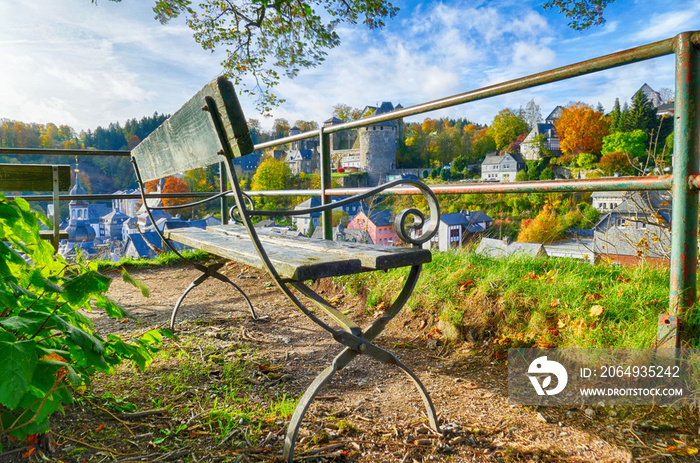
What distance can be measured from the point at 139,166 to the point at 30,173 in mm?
652

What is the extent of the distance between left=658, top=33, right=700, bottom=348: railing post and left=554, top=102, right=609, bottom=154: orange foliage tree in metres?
1.90

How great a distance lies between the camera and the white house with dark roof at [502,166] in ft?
9.04

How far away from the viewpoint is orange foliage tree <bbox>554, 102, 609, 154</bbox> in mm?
3080

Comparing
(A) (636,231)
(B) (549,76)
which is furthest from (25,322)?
(A) (636,231)

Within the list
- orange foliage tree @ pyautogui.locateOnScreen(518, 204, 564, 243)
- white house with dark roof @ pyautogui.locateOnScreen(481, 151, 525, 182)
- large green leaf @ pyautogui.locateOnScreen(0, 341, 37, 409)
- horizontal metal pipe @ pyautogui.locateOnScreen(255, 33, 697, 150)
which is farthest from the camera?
white house with dark roof @ pyautogui.locateOnScreen(481, 151, 525, 182)

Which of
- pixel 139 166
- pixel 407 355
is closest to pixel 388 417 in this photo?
pixel 407 355

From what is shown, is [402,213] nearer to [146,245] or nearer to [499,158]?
[499,158]

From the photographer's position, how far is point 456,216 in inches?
128

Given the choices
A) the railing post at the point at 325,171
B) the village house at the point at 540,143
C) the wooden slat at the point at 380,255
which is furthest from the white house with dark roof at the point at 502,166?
the wooden slat at the point at 380,255

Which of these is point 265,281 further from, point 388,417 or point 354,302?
point 388,417

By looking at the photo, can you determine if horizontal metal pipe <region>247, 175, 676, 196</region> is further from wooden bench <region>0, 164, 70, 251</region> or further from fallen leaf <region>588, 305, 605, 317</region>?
wooden bench <region>0, 164, 70, 251</region>

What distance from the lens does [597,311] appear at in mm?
1476

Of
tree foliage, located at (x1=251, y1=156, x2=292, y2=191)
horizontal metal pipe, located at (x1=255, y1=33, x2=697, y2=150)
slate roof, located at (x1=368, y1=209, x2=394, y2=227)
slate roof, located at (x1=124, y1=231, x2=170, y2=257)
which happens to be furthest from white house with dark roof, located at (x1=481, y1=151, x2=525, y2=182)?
tree foliage, located at (x1=251, y1=156, x2=292, y2=191)

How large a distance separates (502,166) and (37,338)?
304 centimetres
